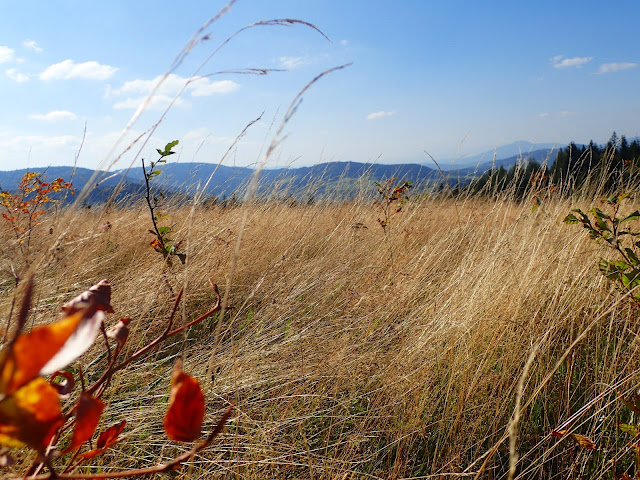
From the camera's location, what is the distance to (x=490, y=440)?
120 centimetres

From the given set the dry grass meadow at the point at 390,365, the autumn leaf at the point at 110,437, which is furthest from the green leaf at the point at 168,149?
the autumn leaf at the point at 110,437

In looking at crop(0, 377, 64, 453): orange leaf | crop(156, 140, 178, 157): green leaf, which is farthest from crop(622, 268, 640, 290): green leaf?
crop(156, 140, 178, 157): green leaf

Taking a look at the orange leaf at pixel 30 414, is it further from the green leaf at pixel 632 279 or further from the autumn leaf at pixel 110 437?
the green leaf at pixel 632 279

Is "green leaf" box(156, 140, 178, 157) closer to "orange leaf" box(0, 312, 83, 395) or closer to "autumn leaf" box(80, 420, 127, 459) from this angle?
"autumn leaf" box(80, 420, 127, 459)

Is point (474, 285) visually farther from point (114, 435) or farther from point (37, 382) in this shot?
point (37, 382)

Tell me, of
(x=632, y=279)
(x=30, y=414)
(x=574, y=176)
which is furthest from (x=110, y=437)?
(x=574, y=176)

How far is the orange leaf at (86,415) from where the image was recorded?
315 millimetres

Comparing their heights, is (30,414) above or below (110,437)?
above

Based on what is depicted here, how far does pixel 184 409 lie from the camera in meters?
0.37

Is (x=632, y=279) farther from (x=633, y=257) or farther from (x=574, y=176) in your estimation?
(x=574, y=176)

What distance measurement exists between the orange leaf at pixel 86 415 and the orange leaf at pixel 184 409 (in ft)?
0.19

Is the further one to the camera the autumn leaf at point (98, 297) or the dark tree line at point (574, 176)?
the dark tree line at point (574, 176)

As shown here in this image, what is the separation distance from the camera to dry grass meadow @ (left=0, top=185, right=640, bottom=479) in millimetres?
1124

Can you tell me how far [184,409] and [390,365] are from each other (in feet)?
3.73
